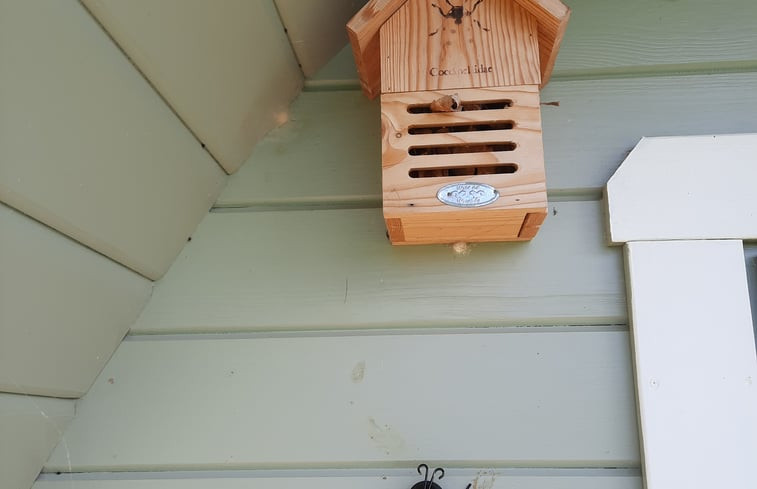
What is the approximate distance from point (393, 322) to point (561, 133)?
0.41 metres

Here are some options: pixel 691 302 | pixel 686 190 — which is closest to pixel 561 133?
pixel 686 190

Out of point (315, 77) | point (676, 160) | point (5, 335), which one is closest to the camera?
point (5, 335)

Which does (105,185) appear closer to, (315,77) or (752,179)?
(315,77)

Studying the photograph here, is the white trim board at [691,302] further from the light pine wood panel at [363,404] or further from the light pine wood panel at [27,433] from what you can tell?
the light pine wood panel at [27,433]

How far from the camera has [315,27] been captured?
3.39 feet

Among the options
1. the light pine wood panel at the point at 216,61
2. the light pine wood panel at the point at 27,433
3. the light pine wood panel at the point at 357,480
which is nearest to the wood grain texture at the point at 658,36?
the light pine wood panel at the point at 216,61

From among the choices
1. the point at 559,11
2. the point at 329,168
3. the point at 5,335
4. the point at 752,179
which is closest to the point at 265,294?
the point at 329,168

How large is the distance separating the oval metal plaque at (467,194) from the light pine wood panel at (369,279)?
7.0 inches

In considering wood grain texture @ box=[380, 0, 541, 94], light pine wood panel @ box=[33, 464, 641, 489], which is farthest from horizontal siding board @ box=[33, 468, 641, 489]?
wood grain texture @ box=[380, 0, 541, 94]

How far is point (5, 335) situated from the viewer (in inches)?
30.8

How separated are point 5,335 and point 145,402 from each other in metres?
0.27

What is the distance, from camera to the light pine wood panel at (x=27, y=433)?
86 centimetres

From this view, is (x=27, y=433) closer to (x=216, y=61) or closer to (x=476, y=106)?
(x=216, y=61)

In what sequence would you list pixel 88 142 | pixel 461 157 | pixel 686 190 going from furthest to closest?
pixel 686 190, pixel 461 157, pixel 88 142
